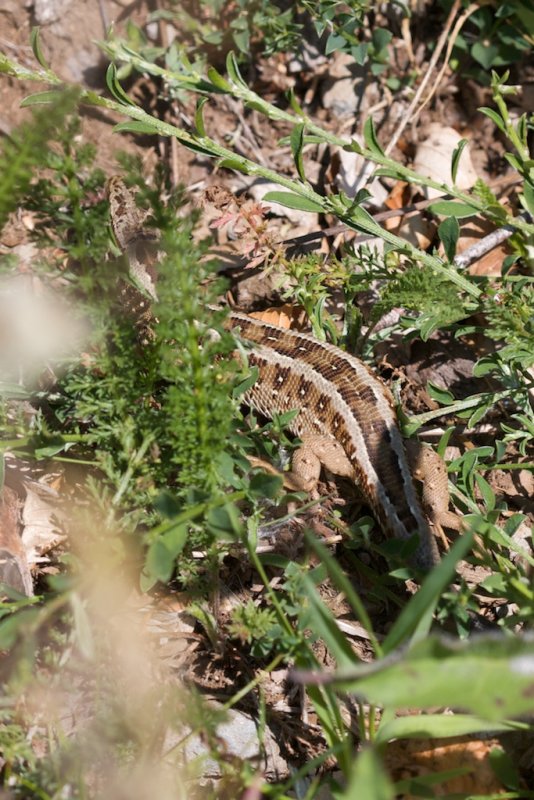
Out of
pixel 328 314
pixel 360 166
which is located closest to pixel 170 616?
pixel 328 314

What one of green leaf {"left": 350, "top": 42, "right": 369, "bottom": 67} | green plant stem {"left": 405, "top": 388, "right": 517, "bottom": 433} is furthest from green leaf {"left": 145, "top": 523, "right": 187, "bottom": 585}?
green leaf {"left": 350, "top": 42, "right": 369, "bottom": 67}

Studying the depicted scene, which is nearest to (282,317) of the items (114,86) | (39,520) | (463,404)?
(463,404)

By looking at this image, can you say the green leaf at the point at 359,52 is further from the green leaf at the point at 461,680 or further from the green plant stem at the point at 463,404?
the green leaf at the point at 461,680

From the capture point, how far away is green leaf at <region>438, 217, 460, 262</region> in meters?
4.35

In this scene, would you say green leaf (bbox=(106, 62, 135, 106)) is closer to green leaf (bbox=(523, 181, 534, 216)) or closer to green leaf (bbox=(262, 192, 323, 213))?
green leaf (bbox=(262, 192, 323, 213))

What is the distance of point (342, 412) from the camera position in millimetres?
4891

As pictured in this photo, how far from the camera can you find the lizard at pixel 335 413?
165 inches

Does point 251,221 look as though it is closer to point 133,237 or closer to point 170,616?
point 133,237

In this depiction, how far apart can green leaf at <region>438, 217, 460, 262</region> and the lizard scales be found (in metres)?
0.97

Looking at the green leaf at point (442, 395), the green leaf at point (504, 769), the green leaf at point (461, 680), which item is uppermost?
the green leaf at point (461, 680)

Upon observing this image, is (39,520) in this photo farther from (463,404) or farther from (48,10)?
(48,10)

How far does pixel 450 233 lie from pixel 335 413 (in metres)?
1.37

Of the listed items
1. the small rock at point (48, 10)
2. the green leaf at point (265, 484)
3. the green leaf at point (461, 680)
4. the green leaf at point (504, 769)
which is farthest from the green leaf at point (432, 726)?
the small rock at point (48, 10)

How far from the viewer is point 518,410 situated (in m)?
4.79
